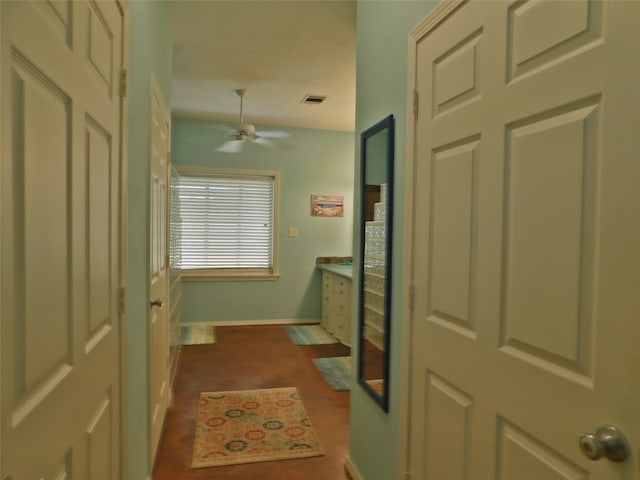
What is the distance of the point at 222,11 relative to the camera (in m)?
2.79

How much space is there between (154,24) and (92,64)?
50.3 inches

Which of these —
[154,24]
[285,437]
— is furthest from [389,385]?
[154,24]

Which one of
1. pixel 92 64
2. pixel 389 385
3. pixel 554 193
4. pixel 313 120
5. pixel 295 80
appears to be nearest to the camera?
pixel 554 193

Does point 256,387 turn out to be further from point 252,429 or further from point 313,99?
point 313,99

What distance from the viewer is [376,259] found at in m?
2.04

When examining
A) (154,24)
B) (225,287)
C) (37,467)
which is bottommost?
(225,287)

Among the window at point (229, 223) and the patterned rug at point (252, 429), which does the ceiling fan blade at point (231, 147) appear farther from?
the patterned rug at point (252, 429)

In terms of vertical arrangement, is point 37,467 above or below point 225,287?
above

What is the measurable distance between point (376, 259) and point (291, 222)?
12.5ft

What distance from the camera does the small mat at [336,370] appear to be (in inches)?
141

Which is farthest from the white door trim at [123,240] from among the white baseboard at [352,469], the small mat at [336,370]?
the small mat at [336,370]

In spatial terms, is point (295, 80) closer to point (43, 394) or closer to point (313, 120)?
point (313, 120)

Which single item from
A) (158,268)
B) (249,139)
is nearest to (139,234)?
(158,268)

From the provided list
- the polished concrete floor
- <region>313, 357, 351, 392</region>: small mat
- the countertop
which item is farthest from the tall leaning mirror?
the countertop
